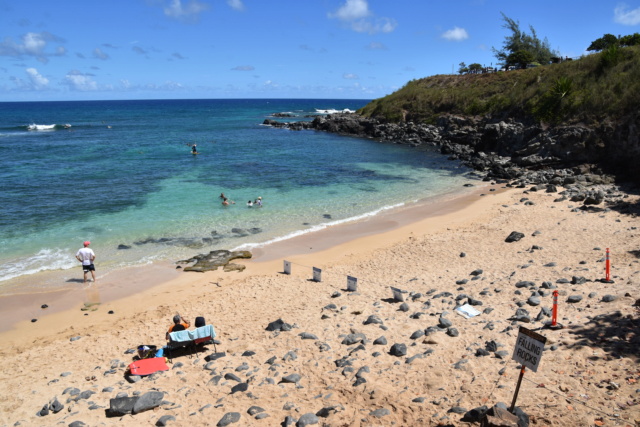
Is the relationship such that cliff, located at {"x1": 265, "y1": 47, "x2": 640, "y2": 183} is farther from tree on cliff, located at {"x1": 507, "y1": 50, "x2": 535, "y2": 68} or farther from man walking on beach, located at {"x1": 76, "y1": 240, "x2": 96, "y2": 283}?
man walking on beach, located at {"x1": 76, "y1": 240, "x2": 96, "y2": 283}

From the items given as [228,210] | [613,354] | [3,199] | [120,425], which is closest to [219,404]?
[120,425]

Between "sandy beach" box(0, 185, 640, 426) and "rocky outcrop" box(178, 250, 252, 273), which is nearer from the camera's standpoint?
"sandy beach" box(0, 185, 640, 426)

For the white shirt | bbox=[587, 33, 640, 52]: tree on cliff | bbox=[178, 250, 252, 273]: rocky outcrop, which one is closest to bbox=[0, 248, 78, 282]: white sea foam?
the white shirt

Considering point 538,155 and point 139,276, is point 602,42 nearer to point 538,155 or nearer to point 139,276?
point 538,155

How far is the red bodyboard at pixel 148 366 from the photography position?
988 centimetres

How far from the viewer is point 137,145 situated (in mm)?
54188

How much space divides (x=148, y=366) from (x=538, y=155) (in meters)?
34.5

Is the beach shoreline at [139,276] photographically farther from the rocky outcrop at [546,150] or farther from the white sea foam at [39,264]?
the rocky outcrop at [546,150]

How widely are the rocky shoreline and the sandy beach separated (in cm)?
1039

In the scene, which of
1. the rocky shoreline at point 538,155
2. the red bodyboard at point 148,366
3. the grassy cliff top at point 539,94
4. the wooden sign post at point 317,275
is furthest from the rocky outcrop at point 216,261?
the grassy cliff top at point 539,94

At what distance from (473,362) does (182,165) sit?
120ft

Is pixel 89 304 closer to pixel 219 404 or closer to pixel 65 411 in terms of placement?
pixel 65 411

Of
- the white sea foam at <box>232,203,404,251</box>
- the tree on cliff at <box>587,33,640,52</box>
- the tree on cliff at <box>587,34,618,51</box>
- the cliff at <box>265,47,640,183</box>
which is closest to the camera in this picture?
the white sea foam at <box>232,203,404,251</box>

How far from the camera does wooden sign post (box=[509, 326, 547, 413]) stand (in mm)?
6566
